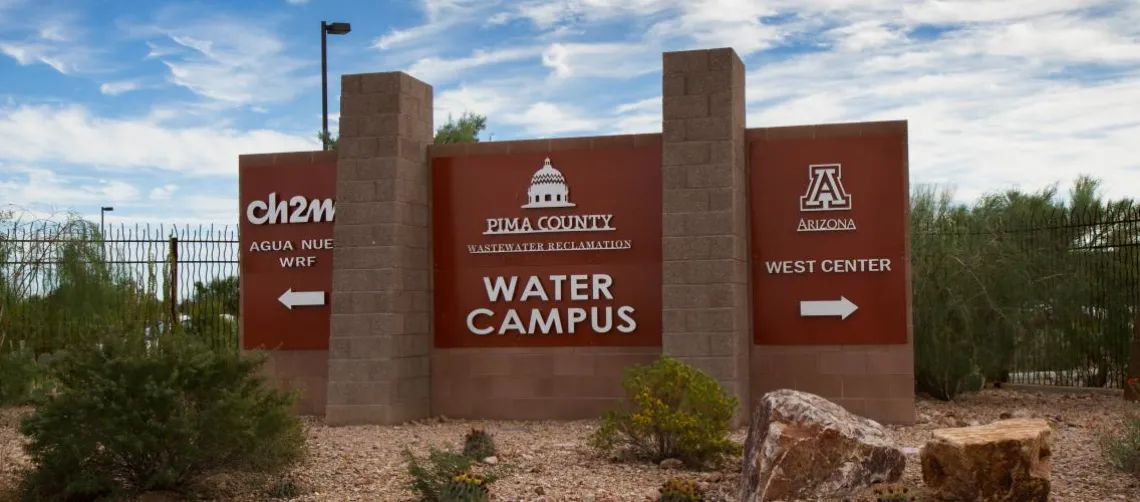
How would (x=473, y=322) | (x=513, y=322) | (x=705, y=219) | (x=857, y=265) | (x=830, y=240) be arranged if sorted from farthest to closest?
1. (x=473, y=322)
2. (x=513, y=322)
3. (x=830, y=240)
4. (x=857, y=265)
5. (x=705, y=219)

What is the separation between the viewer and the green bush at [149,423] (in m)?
9.34

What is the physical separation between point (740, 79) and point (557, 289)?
3.36 m

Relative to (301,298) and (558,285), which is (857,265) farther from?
(301,298)

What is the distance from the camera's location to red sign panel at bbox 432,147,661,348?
14.4m

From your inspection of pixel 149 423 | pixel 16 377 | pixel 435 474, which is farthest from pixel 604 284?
pixel 16 377

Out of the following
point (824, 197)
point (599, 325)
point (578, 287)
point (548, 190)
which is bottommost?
point (599, 325)

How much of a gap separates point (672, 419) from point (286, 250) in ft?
23.2

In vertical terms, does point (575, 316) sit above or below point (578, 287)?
below

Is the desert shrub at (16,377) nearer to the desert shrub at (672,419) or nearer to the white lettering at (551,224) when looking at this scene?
the white lettering at (551,224)

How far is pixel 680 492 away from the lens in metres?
8.67

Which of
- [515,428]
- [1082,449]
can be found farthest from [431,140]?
[1082,449]

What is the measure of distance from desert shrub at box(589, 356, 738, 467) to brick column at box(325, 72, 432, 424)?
420 centimetres

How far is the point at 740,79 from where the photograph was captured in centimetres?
1430

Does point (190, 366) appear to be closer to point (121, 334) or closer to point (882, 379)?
point (121, 334)
